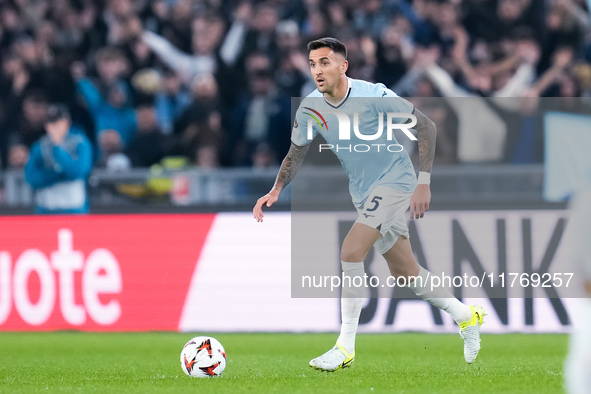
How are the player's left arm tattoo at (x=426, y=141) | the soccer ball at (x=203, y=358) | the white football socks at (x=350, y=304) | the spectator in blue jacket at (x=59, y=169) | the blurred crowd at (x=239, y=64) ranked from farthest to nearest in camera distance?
the blurred crowd at (x=239, y=64), the spectator in blue jacket at (x=59, y=169), the player's left arm tattoo at (x=426, y=141), the white football socks at (x=350, y=304), the soccer ball at (x=203, y=358)

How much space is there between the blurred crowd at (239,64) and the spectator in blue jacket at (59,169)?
0.62 meters

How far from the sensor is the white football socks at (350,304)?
739cm

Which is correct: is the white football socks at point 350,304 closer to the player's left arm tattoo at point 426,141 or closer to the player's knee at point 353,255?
the player's knee at point 353,255

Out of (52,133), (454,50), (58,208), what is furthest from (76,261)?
(454,50)

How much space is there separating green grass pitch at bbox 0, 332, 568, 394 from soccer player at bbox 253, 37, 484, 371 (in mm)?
411

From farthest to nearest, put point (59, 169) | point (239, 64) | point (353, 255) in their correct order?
point (239, 64) < point (59, 169) < point (353, 255)

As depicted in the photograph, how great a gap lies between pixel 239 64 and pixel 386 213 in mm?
5991

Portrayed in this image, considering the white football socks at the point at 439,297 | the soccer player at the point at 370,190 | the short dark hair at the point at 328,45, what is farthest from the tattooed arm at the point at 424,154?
the short dark hair at the point at 328,45

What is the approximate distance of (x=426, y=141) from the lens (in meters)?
7.72

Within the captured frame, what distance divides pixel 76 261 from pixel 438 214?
3.80 metres

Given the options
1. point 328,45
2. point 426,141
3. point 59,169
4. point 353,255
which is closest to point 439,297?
point 353,255

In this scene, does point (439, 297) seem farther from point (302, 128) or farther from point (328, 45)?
point (328, 45)

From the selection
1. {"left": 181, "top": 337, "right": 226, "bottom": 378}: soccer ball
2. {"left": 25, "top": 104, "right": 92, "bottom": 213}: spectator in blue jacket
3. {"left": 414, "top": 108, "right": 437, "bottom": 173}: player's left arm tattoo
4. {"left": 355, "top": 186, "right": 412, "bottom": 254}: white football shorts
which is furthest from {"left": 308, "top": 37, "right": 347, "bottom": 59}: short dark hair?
{"left": 25, "top": 104, "right": 92, "bottom": 213}: spectator in blue jacket

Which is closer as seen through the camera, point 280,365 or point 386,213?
point 386,213
